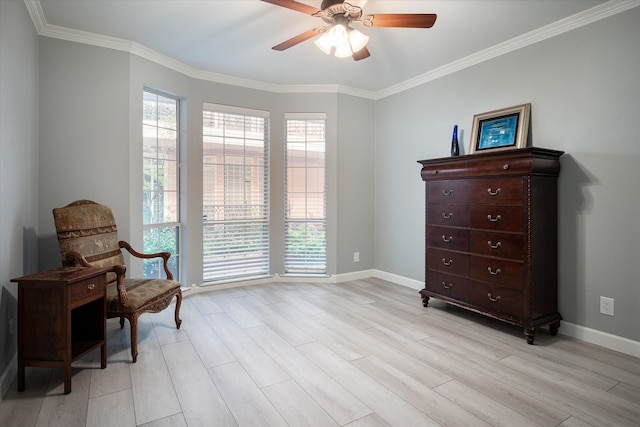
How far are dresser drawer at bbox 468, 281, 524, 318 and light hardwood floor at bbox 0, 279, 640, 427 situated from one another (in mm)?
224

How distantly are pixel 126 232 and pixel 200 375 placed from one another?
6.01 ft

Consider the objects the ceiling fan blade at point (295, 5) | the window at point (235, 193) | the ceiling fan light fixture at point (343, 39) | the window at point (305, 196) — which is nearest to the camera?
the ceiling fan blade at point (295, 5)

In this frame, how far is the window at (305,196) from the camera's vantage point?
184 inches

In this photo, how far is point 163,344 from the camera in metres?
2.75

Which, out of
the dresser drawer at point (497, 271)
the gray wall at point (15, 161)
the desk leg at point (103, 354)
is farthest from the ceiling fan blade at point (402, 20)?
the desk leg at point (103, 354)

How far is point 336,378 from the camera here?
2229 mm

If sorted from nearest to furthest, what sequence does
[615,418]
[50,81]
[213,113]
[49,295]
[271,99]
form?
[615,418]
[49,295]
[50,81]
[213,113]
[271,99]

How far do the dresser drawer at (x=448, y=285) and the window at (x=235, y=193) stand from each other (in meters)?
2.19

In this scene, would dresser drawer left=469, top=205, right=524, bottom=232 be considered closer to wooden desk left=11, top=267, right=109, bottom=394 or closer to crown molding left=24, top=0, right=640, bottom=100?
crown molding left=24, top=0, right=640, bottom=100

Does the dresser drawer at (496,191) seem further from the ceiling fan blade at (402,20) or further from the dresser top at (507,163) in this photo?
the ceiling fan blade at (402,20)

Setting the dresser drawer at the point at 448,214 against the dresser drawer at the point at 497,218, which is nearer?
the dresser drawer at the point at 497,218

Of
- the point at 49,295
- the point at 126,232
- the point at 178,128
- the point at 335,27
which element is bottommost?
the point at 49,295

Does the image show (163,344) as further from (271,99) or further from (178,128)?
(271,99)

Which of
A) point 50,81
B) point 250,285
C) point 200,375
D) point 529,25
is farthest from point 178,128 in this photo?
point 529,25
